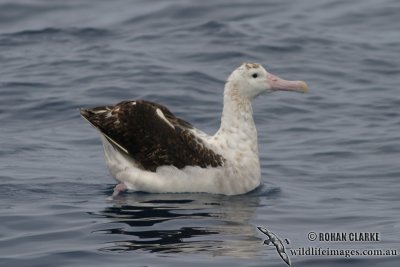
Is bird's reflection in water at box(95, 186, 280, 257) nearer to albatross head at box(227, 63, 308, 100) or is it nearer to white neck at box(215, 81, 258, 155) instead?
white neck at box(215, 81, 258, 155)

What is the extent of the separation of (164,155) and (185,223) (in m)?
1.60

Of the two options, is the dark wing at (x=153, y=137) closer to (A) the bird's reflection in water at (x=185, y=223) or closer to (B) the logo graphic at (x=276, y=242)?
(A) the bird's reflection in water at (x=185, y=223)

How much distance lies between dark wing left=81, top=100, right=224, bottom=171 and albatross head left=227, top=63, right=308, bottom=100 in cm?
96

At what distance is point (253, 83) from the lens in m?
15.3

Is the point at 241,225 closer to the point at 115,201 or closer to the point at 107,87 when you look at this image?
the point at 115,201

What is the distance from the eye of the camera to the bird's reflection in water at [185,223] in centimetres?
1224

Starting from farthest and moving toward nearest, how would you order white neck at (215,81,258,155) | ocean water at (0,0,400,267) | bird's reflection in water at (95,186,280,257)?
1. white neck at (215,81,258,155)
2. ocean water at (0,0,400,267)
3. bird's reflection in water at (95,186,280,257)

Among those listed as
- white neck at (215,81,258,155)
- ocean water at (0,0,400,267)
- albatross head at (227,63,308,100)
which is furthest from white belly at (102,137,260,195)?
albatross head at (227,63,308,100)

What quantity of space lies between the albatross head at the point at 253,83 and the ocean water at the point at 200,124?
1122mm

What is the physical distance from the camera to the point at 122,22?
26.2 metres

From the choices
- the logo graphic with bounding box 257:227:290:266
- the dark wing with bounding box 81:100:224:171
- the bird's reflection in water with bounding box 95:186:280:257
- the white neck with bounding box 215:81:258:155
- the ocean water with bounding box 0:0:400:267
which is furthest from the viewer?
the white neck with bounding box 215:81:258:155

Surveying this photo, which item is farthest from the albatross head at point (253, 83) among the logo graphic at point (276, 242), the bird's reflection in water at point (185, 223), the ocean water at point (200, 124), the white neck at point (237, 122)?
the logo graphic at point (276, 242)

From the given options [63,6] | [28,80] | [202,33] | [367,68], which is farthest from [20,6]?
[367,68]

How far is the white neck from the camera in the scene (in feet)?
49.8
